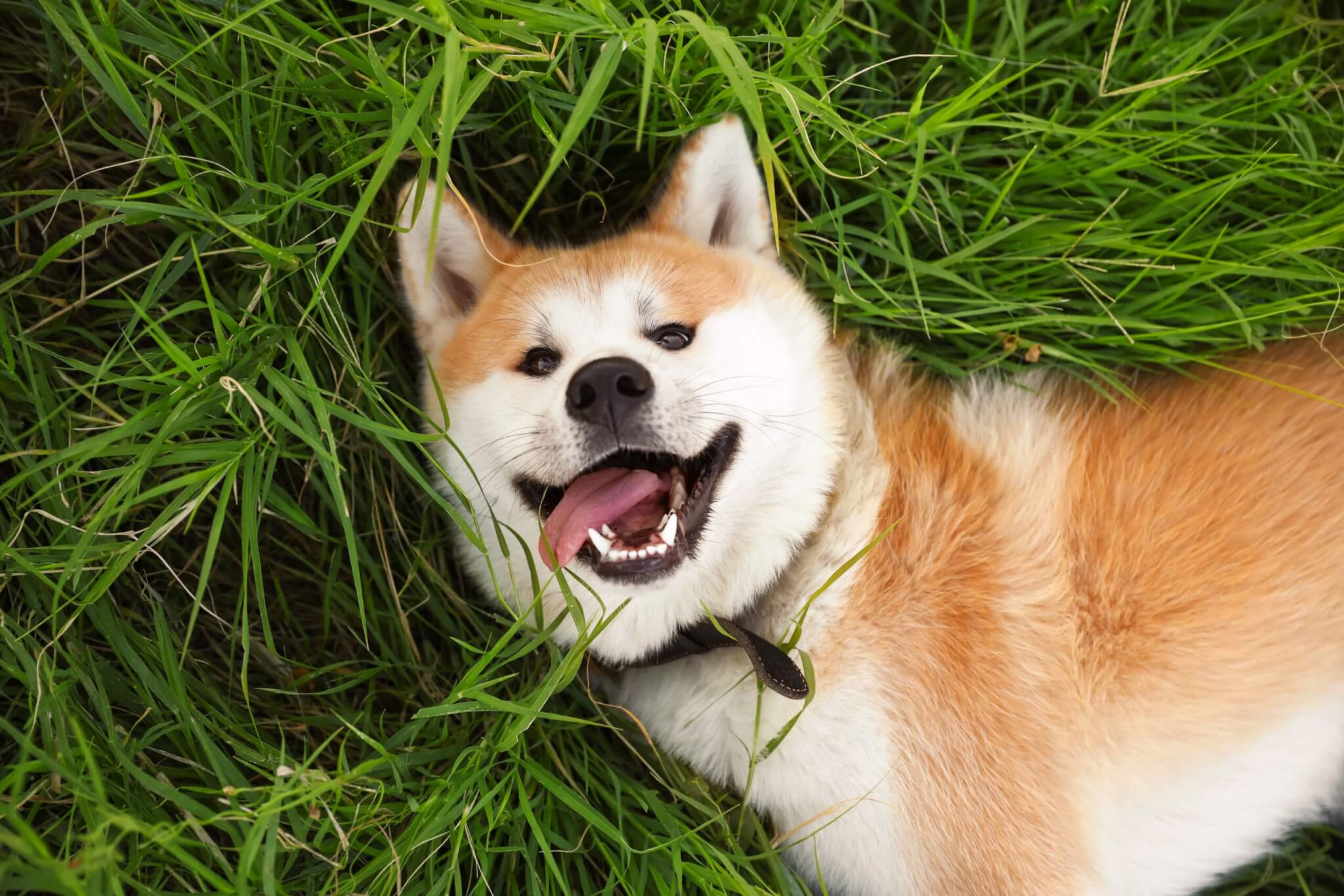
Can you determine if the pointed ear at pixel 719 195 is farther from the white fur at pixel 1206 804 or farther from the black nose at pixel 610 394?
the white fur at pixel 1206 804

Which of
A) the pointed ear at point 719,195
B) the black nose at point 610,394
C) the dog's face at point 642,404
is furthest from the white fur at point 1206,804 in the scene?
the pointed ear at point 719,195

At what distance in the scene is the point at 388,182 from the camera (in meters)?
2.61

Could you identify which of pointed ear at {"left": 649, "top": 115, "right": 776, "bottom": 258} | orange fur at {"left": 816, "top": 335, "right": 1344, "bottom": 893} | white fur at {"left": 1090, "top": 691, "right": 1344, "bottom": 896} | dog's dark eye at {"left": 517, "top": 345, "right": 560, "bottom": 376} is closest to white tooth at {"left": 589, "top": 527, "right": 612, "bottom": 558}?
dog's dark eye at {"left": 517, "top": 345, "right": 560, "bottom": 376}

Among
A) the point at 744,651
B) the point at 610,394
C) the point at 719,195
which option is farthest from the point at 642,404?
the point at 719,195

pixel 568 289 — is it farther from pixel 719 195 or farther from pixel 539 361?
pixel 719 195

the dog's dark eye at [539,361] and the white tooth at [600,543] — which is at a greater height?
the dog's dark eye at [539,361]

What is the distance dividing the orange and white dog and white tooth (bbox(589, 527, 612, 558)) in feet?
0.04

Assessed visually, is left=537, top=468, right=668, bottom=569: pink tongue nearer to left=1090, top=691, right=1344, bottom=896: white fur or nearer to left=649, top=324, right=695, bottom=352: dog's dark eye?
left=649, top=324, right=695, bottom=352: dog's dark eye

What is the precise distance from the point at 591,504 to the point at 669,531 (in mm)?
206

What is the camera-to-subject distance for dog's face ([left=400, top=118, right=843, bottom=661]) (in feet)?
6.49

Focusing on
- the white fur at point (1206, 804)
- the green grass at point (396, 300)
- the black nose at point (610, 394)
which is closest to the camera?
the black nose at point (610, 394)

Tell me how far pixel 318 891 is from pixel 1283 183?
135 inches

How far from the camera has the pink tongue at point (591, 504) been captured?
2010mm

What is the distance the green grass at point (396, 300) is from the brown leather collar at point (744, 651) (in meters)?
0.29
